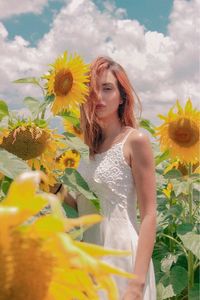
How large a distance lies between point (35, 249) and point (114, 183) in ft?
4.61

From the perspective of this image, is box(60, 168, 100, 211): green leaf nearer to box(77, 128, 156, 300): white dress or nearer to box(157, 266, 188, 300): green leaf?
box(77, 128, 156, 300): white dress

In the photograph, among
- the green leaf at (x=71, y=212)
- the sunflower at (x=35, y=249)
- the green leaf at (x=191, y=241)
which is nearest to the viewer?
the sunflower at (x=35, y=249)

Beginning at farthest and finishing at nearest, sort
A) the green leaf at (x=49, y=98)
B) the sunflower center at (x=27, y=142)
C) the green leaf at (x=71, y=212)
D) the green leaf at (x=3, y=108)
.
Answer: the green leaf at (x=49, y=98) < the green leaf at (x=71, y=212) < the sunflower center at (x=27, y=142) < the green leaf at (x=3, y=108)

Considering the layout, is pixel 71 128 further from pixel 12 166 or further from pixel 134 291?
pixel 12 166

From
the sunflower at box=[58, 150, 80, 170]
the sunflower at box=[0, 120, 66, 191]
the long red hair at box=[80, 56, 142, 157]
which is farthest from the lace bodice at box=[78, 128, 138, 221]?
the sunflower at box=[58, 150, 80, 170]

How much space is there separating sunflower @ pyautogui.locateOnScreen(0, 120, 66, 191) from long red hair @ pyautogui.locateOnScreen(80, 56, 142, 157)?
0.25 metres

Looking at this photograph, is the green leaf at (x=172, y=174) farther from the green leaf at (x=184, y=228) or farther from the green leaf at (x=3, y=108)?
the green leaf at (x=3, y=108)

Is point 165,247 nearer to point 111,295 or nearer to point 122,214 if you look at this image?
point 122,214

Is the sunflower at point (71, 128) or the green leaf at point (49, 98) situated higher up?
the sunflower at point (71, 128)

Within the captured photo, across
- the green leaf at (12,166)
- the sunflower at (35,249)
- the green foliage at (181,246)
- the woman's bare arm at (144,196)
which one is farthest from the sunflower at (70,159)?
the sunflower at (35,249)

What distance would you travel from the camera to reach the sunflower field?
245mm

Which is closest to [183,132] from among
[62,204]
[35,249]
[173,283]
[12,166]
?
[173,283]

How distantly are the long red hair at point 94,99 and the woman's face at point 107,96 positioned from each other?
2 centimetres

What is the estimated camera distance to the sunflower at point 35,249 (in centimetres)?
24
